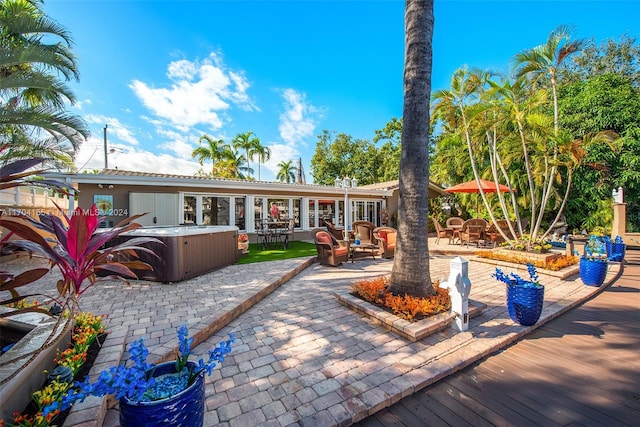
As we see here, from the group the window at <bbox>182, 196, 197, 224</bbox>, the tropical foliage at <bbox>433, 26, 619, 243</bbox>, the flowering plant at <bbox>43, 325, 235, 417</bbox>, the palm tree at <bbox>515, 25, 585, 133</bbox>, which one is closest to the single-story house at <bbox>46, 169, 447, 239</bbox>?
the window at <bbox>182, 196, 197, 224</bbox>

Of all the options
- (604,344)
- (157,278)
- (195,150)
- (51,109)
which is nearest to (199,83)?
(51,109)

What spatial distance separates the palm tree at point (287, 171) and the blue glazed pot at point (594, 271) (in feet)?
99.5

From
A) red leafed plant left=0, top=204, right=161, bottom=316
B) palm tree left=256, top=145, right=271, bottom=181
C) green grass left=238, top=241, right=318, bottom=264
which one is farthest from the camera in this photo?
palm tree left=256, top=145, right=271, bottom=181

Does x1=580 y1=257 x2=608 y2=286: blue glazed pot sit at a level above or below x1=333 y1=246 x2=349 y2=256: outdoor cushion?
below

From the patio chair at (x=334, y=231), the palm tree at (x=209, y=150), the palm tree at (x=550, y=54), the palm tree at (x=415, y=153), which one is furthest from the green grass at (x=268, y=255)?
the palm tree at (x=209, y=150)

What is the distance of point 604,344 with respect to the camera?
3357 millimetres

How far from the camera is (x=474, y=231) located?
33.3 feet

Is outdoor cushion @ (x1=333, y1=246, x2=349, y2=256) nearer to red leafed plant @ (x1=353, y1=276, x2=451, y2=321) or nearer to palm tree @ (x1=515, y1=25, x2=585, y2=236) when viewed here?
red leafed plant @ (x1=353, y1=276, x2=451, y2=321)

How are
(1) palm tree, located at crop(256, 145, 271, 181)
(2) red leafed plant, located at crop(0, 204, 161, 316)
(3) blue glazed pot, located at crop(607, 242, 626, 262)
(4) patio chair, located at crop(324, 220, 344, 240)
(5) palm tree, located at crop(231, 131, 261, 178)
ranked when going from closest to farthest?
(2) red leafed plant, located at crop(0, 204, 161, 316), (3) blue glazed pot, located at crop(607, 242, 626, 262), (4) patio chair, located at crop(324, 220, 344, 240), (5) palm tree, located at crop(231, 131, 261, 178), (1) palm tree, located at crop(256, 145, 271, 181)

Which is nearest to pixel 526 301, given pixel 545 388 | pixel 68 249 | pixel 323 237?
pixel 545 388

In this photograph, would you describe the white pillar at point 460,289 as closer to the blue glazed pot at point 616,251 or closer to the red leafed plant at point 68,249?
the red leafed plant at point 68,249

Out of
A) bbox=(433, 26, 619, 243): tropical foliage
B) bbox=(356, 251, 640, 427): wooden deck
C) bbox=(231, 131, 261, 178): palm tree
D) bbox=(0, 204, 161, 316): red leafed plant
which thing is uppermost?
bbox=(231, 131, 261, 178): palm tree

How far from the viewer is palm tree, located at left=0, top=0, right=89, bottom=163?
574cm

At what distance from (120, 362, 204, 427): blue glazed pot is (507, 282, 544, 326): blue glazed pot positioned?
4.17m
